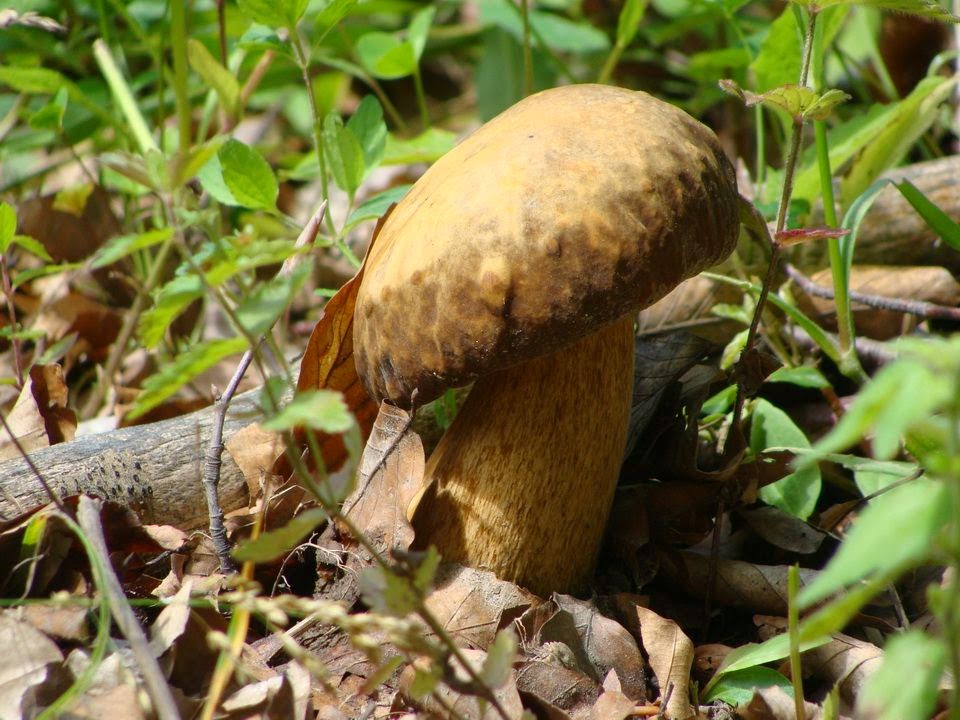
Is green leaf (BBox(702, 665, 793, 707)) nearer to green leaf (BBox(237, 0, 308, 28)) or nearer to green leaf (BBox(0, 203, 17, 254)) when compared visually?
green leaf (BBox(237, 0, 308, 28))

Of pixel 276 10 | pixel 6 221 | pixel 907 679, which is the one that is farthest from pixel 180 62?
pixel 907 679

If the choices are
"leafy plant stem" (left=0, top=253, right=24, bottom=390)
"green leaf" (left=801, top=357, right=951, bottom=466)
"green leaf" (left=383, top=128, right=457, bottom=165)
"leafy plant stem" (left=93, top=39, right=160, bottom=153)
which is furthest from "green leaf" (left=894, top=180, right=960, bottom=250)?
"leafy plant stem" (left=0, top=253, right=24, bottom=390)

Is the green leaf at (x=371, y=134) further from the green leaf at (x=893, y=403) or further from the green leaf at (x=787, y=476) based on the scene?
the green leaf at (x=893, y=403)

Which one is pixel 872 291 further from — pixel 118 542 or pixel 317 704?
pixel 118 542

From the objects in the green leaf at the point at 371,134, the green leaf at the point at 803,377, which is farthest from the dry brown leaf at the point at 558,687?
the green leaf at the point at 371,134

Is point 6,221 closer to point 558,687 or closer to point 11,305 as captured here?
point 11,305

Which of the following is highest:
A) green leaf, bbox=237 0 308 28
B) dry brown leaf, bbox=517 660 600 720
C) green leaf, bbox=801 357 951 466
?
green leaf, bbox=237 0 308 28
